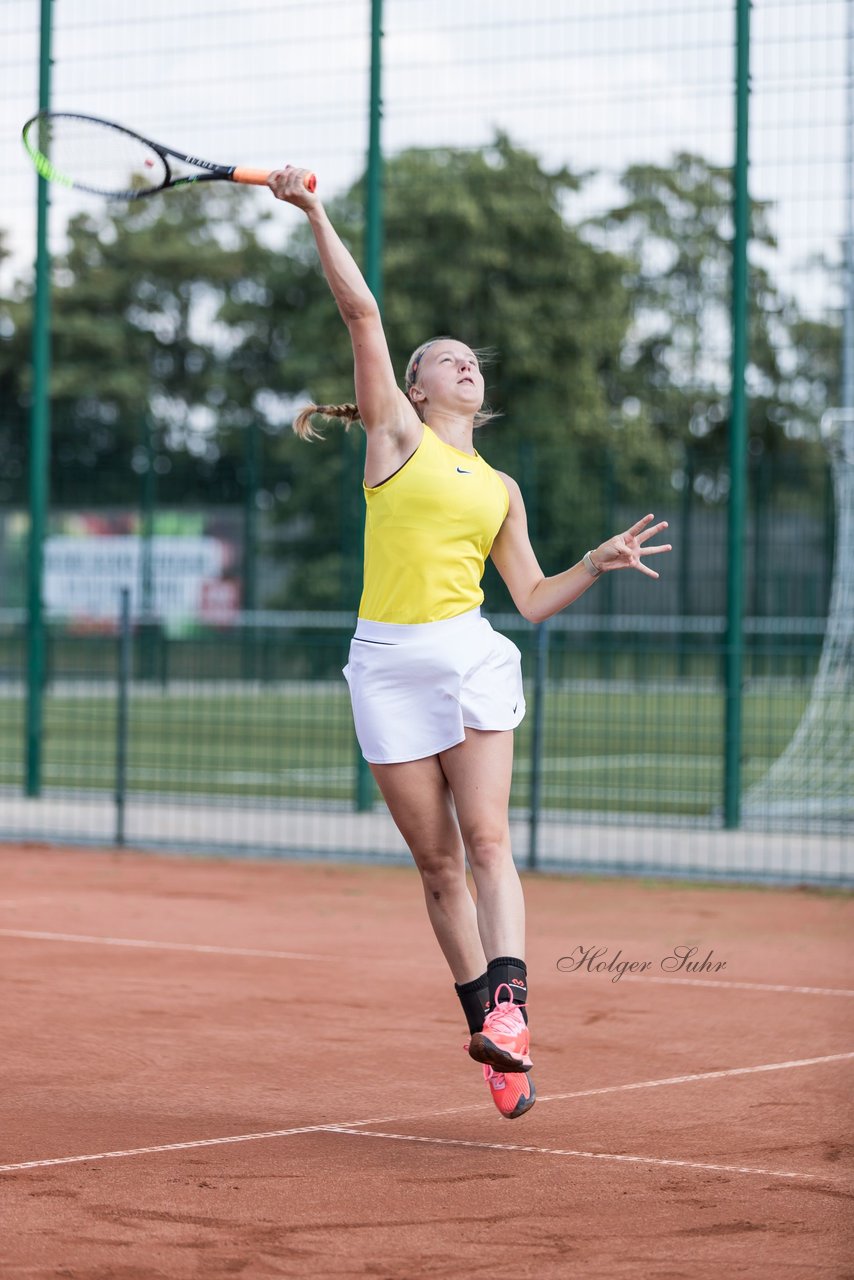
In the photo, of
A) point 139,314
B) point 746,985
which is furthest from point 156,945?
point 139,314

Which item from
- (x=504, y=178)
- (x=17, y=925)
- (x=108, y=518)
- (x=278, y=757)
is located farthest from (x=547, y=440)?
(x=17, y=925)

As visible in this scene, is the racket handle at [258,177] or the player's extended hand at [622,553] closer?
the racket handle at [258,177]

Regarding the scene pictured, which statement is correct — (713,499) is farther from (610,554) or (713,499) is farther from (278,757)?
(610,554)

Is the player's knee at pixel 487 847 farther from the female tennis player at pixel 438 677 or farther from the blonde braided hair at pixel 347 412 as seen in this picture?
the blonde braided hair at pixel 347 412

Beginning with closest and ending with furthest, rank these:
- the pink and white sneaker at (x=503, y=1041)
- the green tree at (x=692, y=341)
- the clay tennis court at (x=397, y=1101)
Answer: the clay tennis court at (x=397, y=1101), the pink and white sneaker at (x=503, y=1041), the green tree at (x=692, y=341)

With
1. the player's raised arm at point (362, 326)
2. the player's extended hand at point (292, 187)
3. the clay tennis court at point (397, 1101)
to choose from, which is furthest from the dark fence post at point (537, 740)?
the player's extended hand at point (292, 187)

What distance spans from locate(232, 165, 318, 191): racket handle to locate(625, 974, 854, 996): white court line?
393 centimetres

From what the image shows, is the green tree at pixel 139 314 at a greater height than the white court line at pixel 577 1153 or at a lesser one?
greater

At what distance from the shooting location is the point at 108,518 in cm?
2623

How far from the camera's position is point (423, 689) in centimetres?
491

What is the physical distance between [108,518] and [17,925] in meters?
17.9

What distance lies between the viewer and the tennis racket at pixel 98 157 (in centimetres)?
675

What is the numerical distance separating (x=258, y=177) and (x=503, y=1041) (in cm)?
232

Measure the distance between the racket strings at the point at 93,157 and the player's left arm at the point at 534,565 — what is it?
7.34 ft
